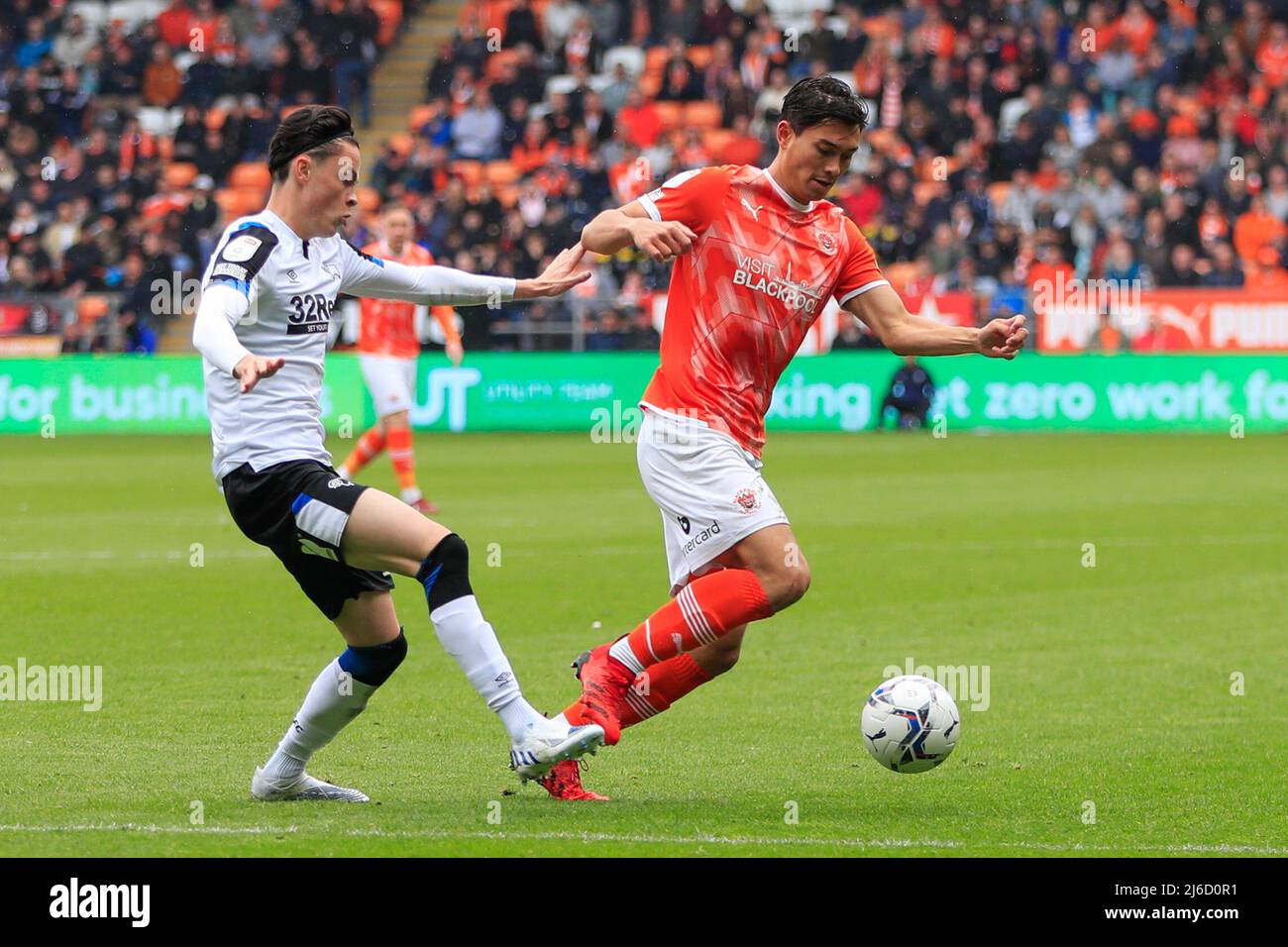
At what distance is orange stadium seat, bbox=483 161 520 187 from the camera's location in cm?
3179

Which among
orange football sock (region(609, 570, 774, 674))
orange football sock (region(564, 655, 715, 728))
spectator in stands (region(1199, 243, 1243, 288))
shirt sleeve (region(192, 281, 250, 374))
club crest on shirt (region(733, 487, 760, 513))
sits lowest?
orange football sock (region(564, 655, 715, 728))

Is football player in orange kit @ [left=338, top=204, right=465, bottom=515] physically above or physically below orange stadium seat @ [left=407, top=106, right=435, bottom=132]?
below

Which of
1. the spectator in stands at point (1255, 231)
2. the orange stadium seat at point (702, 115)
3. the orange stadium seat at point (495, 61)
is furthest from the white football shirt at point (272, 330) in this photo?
the orange stadium seat at point (495, 61)

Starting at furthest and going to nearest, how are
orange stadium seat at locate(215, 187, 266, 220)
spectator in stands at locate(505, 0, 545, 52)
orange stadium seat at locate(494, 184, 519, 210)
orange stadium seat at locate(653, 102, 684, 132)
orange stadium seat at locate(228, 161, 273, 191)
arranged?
spectator in stands at locate(505, 0, 545, 52) → orange stadium seat at locate(228, 161, 273, 191) → orange stadium seat at locate(215, 187, 266, 220) → orange stadium seat at locate(653, 102, 684, 132) → orange stadium seat at locate(494, 184, 519, 210)

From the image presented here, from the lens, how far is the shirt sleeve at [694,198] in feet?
22.1

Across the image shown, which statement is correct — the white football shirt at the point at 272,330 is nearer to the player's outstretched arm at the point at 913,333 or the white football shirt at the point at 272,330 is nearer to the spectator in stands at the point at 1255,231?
the player's outstretched arm at the point at 913,333

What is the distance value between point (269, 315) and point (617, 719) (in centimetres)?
176

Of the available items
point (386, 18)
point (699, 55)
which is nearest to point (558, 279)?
point (699, 55)

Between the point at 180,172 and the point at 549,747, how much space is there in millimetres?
28162

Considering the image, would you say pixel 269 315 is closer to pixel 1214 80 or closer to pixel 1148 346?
pixel 1148 346

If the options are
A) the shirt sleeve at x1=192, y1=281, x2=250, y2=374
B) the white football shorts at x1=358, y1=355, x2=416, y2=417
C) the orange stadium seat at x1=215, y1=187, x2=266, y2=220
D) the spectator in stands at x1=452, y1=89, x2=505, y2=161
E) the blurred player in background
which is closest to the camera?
the shirt sleeve at x1=192, y1=281, x2=250, y2=374

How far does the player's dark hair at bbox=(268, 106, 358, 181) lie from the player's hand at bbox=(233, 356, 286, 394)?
1.06 m

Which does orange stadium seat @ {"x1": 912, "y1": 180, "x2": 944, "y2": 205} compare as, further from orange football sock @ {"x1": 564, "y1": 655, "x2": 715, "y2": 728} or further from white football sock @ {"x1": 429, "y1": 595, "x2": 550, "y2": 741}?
white football sock @ {"x1": 429, "y1": 595, "x2": 550, "y2": 741}

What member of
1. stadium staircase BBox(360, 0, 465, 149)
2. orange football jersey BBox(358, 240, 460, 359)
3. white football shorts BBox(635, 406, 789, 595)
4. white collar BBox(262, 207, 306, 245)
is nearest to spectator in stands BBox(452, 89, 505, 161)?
stadium staircase BBox(360, 0, 465, 149)
